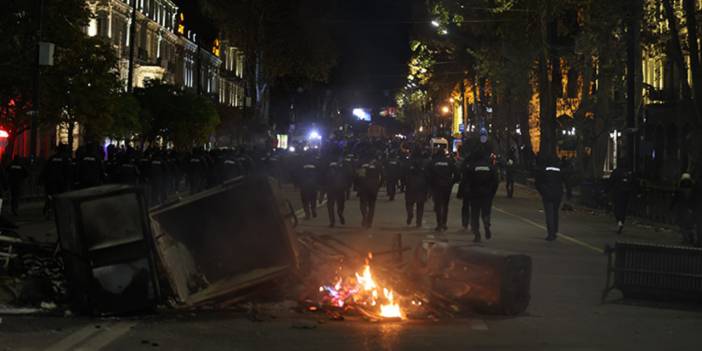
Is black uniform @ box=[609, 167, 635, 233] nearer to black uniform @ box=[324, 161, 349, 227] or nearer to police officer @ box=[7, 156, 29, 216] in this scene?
black uniform @ box=[324, 161, 349, 227]

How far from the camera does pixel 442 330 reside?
10031mm

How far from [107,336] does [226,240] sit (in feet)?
9.31

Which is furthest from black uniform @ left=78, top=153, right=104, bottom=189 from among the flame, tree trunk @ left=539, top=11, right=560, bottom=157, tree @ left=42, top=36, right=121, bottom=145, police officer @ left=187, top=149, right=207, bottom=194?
tree trunk @ left=539, top=11, right=560, bottom=157

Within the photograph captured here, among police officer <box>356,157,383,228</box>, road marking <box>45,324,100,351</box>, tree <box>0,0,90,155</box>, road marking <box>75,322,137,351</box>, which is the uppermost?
tree <box>0,0,90,155</box>

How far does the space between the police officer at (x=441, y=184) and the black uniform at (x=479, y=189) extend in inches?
94.4

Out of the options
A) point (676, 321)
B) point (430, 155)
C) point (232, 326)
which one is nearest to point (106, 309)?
point (232, 326)

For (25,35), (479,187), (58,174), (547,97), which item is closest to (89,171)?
(58,174)

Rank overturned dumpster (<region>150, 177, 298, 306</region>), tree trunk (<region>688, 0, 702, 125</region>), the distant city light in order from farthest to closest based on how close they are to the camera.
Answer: the distant city light
tree trunk (<region>688, 0, 702, 125</region>)
overturned dumpster (<region>150, 177, 298, 306</region>)

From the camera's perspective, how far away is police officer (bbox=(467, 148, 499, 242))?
20.1 meters

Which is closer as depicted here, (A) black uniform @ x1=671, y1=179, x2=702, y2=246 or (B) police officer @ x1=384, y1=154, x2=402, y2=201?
(A) black uniform @ x1=671, y1=179, x2=702, y2=246

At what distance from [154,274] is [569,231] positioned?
15.7 m

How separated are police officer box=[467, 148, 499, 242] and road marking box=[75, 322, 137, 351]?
10910 millimetres

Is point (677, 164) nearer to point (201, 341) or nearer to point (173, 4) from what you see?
point (173, 4)

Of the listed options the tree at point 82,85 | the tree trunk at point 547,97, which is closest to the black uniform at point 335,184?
the tree at point 82,85
